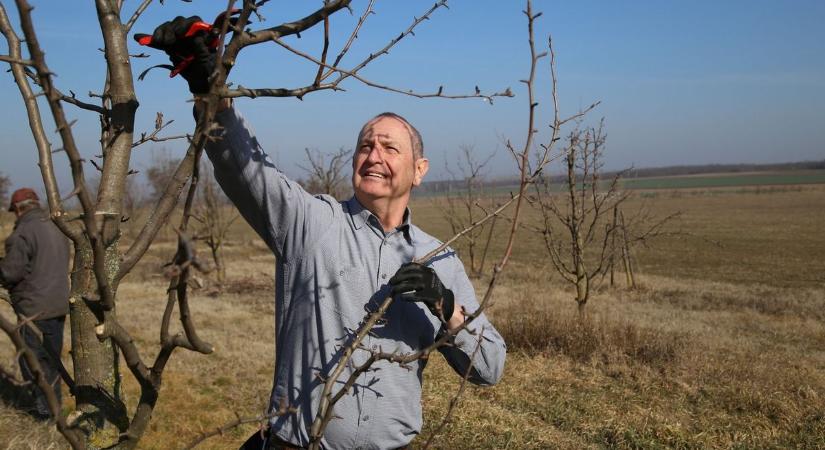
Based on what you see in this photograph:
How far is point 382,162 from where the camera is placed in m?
2.01

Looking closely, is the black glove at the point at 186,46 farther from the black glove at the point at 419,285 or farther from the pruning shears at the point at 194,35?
the black glove at the point at 419,285

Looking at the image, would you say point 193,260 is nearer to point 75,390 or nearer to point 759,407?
point 75,390

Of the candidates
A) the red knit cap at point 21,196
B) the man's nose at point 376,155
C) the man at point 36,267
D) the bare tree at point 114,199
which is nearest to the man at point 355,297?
the man's nose at point 376,155

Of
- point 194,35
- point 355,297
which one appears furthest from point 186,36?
point 355,297

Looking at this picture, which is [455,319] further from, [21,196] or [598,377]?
[598,377]

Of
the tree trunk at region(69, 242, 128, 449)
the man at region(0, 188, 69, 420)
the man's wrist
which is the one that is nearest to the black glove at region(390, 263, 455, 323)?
the man's wrist

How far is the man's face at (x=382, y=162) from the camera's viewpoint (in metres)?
2.02

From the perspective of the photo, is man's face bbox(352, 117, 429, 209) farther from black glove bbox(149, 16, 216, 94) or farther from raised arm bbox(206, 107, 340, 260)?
black glove bbox(149, 16, 216, 94)

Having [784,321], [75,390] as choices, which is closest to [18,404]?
[75,390]

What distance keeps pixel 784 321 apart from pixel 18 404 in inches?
408

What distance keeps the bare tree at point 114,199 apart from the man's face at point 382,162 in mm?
470

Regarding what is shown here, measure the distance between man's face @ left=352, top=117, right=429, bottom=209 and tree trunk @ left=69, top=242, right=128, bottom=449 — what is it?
80 cm

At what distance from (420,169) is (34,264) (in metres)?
4.20

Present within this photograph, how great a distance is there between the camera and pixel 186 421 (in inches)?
208
